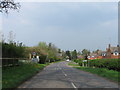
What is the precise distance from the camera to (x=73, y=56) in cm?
18088

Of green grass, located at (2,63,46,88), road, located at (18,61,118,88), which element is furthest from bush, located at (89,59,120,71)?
green grass, located at (2,63,46,88)

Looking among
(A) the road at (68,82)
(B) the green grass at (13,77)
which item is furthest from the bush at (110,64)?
(B) the green grass at (13,77)

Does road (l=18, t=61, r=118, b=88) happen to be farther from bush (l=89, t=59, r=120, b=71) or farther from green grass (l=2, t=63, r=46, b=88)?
bush (l=89, t=59, r=120, b=71)

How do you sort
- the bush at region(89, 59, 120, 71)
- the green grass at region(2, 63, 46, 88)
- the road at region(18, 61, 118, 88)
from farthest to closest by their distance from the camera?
the bush at region(89, 59, 120, 71) < the road at region(18, 61, 118, 88) < the green grass at region(2, 63, 46, 88)

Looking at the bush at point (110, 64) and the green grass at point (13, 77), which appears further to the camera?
the bush at point (110, 64)

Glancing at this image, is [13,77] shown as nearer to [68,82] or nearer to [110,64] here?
[68,82]

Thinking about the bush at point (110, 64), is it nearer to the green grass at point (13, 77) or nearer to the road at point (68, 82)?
the road at point (68, 82)

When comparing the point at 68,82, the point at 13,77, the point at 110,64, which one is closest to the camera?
the point at 68,82

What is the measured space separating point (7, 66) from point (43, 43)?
95166 mm

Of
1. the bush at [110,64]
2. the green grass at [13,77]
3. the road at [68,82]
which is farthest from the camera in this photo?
the bush at [110,64]

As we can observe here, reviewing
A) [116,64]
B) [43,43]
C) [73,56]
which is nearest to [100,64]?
[116,64]

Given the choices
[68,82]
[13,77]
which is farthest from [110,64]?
[13,77]

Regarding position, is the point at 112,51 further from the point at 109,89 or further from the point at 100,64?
the point at 109,89

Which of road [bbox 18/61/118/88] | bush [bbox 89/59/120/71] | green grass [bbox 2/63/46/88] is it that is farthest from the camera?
bush [bbox 89/59/120/71]
